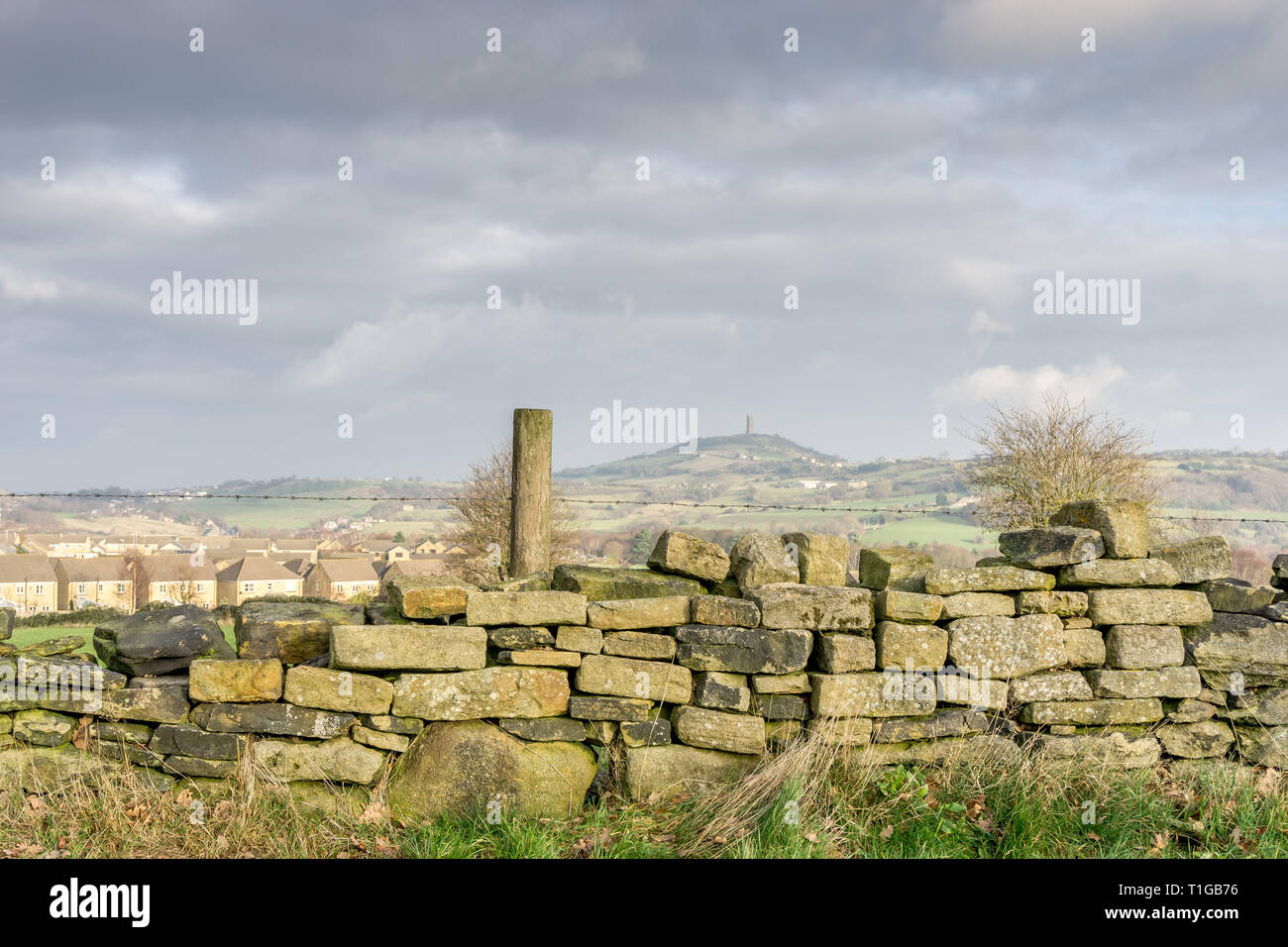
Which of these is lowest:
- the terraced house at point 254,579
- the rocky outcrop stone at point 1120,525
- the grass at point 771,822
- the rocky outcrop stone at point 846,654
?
the grass at point 771,822

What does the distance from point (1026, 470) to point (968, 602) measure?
11.3 m

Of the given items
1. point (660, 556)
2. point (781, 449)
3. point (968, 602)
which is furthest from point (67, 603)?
point (781, 449)

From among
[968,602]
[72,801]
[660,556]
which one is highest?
[660,556]

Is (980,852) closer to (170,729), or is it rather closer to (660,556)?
(660,556)

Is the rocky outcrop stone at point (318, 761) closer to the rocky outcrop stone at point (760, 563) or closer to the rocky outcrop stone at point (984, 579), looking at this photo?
the rocky outcrop stone at point (760, 563)

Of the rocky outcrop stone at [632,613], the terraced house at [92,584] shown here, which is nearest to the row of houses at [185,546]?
the terraced house at [92,584]

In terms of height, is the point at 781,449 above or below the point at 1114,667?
above

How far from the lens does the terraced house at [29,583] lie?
24.5 feet

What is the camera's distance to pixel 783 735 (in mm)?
5250

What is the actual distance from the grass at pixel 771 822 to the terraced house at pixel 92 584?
3670 millimetres

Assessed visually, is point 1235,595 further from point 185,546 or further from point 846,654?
point 185,546

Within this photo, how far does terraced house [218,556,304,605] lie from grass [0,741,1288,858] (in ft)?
8.06

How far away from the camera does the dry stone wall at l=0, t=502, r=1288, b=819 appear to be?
4.89 metres

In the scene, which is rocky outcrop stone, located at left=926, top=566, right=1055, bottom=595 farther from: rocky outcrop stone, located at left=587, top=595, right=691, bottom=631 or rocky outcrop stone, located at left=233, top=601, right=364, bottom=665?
rocky outcrop stone, located at left=233, top=601, right=364, bottom=665
